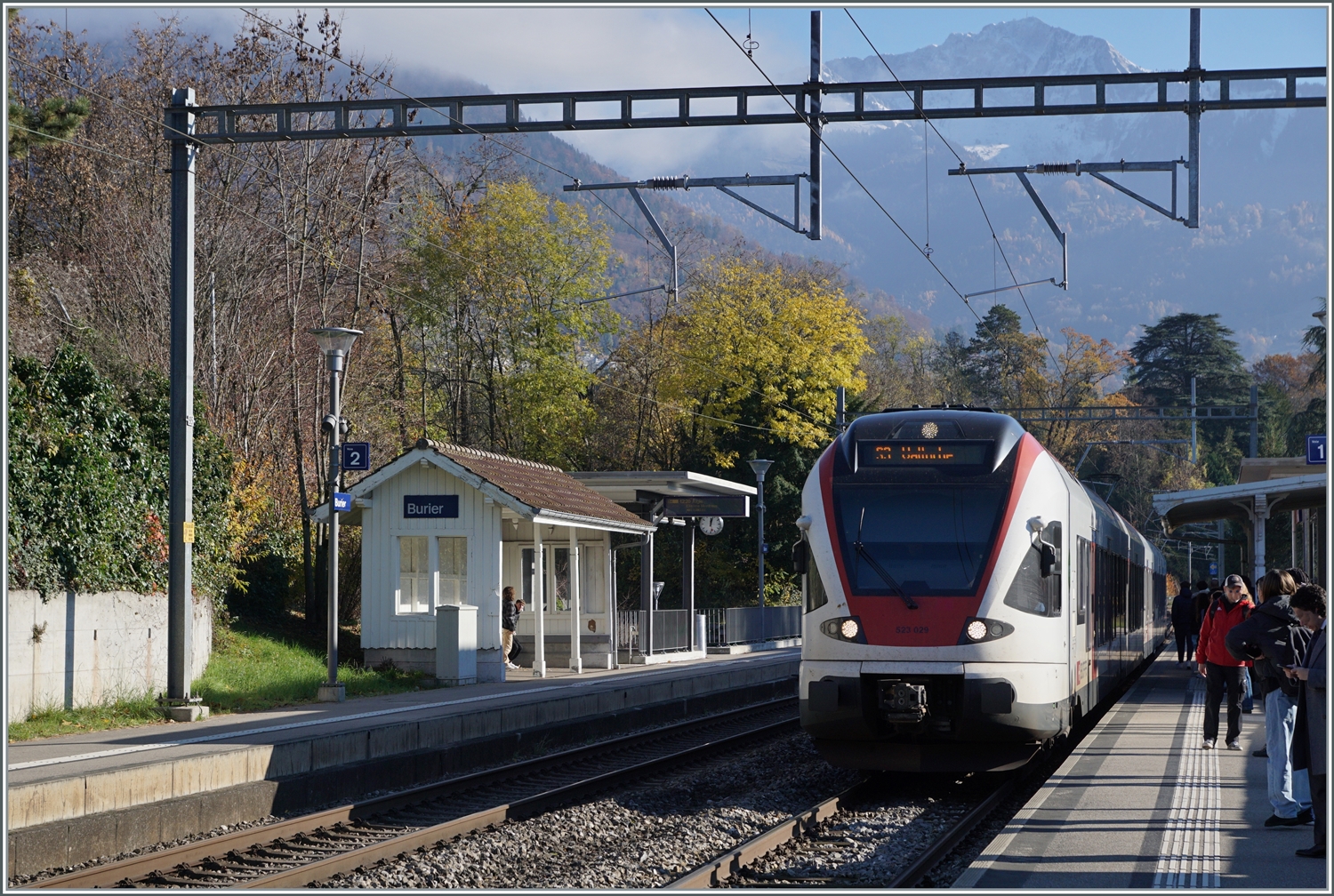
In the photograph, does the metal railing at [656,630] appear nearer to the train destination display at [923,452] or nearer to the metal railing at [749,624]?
the metal railing at [749,624]

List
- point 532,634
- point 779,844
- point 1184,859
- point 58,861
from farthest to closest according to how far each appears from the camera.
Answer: point 532,634 < point 779,844 < point 58,861 < point 1184,859

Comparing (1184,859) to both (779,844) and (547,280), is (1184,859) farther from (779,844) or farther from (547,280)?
(547,280)

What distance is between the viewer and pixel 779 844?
9953 mm

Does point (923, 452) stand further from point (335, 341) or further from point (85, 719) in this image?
point (85, 719)

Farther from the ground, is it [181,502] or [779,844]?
[181,502]

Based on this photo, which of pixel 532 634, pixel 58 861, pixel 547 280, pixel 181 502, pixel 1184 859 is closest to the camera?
pixel 1184 859

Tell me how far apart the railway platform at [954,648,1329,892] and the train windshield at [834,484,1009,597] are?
6.16 ft

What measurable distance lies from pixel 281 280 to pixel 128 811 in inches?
977

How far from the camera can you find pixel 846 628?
11.6 metres

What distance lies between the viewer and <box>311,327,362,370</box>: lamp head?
58.0 feet

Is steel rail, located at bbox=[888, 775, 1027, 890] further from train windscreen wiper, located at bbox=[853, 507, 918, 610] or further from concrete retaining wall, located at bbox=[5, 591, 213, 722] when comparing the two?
concrete retaining wall, located at bbox=[5, 591, 213, 722]

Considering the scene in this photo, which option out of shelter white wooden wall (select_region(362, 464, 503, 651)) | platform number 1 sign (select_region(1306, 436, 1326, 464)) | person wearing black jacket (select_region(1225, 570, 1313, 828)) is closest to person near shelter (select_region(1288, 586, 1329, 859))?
person wearing black jacket (select_region(1225, 570, 1313, 828))

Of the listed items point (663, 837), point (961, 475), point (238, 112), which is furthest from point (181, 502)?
point (961, 475)

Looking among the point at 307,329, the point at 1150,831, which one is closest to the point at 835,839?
the point at 1150,831
